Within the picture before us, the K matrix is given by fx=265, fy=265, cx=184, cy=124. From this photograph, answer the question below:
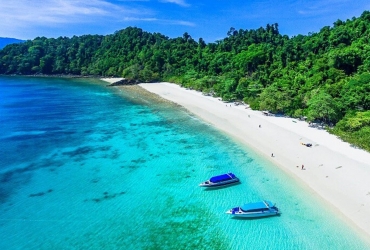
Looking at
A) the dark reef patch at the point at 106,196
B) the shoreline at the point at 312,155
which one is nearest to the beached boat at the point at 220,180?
the shoreline at the point at 312,155

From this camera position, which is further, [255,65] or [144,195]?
[255,65]

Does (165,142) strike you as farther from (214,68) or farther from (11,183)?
(214,68)

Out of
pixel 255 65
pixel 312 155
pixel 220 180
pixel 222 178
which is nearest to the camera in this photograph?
pixel 220 180

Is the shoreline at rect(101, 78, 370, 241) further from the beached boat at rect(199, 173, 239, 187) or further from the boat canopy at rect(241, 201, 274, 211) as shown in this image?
the beached boat at rect(199, 173, 239, 187)

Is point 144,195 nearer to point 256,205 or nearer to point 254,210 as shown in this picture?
point 254,210

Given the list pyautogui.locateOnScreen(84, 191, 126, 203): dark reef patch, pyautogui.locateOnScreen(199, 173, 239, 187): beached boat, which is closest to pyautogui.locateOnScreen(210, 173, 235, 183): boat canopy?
pyautogui.locateOnScreen(199, 173, 239, 187): beached boat

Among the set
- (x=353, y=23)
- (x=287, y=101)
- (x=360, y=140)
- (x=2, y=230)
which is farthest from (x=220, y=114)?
(x=353, y=23)

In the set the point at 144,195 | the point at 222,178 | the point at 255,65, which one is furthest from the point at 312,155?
the point at 255,65
